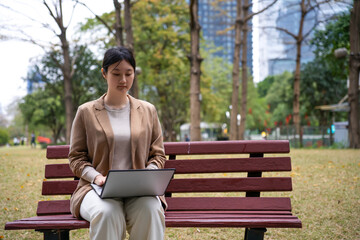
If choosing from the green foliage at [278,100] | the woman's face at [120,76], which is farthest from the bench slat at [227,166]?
the green foliage at [278,100]

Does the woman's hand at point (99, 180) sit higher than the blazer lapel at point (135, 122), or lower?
lower

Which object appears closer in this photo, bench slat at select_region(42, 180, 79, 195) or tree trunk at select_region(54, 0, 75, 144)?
bench slat at select_region(42, 180, 79, 195)

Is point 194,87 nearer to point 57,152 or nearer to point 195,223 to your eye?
point 57,152

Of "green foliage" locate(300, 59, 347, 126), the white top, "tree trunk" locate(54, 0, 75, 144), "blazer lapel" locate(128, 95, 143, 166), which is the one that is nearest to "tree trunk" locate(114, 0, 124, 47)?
"tree trunk" locate(54, 0, 75, 144)

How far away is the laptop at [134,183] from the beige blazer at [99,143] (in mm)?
198

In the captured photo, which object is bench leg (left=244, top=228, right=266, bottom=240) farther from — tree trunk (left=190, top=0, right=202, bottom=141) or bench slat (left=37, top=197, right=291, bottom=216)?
tree trunk (left=190, top=0, right=202, bottom=141)

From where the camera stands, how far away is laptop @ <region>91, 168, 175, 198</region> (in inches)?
104

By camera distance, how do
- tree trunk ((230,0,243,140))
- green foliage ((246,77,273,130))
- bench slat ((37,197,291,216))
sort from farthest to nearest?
green foliage ((246,77,273,130)) < tree trunk ((230,0,243,140)) < bench slat ((37,197,291,216))

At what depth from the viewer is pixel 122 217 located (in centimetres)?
282

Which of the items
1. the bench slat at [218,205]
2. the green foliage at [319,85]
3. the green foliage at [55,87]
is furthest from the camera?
the green foliage at [319,85]

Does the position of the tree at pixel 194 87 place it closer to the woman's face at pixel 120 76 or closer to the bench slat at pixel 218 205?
the bench slat at pixel 218 205

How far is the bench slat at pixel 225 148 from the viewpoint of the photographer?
3.53m

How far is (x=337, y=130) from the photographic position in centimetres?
2527

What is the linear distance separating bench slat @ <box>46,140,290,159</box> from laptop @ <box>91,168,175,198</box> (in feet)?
2.41
